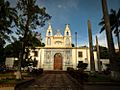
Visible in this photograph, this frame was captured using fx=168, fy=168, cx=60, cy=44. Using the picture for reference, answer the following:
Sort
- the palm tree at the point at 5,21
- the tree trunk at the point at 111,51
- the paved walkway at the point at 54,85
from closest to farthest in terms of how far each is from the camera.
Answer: the tree trunk at the point at 111,51 → the paved walkway at the point at 54,85 → the palm tree at the point at 5,21

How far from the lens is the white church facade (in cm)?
Answer: 4472

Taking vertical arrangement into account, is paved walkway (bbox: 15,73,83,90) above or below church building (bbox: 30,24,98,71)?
below

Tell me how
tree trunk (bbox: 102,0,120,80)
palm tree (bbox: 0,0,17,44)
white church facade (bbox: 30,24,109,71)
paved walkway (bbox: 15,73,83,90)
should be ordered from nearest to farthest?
tree trunk (bbox: 102,0,120,80) < paved walkway (bbox: 15,73,83,90) < palm tree (bbox: 0,0,17,44) < white church facade (bbox: 30,24,109,71)

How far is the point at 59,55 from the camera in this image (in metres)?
46.2

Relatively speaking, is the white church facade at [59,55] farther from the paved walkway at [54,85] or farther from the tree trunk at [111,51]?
the tree trunk at [111,51]

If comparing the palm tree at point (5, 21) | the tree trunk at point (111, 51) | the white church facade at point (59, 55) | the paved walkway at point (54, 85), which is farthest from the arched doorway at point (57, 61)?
the tree trunk at point (111, 51)

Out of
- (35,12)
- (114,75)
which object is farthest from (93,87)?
(35,12)

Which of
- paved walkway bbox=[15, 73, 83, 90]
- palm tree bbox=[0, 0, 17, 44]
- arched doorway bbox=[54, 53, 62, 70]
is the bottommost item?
paved walkway bbox=[15, 73, 83, 90]

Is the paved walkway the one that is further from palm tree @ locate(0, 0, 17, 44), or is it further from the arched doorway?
the arched doorway

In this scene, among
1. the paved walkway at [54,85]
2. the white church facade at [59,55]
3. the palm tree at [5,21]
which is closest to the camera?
the paved walkway at [54,85]

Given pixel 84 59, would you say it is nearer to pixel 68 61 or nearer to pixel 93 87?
pixel 68 61

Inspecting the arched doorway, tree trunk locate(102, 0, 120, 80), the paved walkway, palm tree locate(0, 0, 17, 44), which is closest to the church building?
the arched doorway

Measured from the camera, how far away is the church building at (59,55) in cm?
4472

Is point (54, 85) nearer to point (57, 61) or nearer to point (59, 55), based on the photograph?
point (57, 61)
